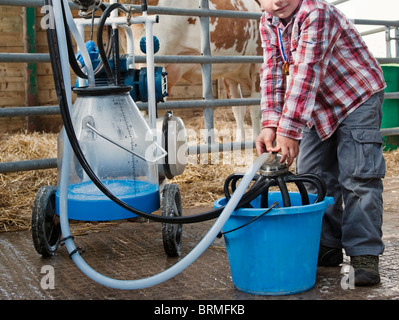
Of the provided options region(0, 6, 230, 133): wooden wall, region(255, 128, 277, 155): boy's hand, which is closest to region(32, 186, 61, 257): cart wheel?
region(255, 128, 277, 155): boy's hand

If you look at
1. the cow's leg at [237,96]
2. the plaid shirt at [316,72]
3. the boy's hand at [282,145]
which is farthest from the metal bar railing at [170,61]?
the boy's hand at [282,145]

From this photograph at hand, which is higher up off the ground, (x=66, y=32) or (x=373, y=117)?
(x=66, y=32)

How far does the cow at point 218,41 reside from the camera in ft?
12.8

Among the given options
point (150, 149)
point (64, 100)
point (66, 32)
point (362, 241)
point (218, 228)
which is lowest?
point (362, 241)

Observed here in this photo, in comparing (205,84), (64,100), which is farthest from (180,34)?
(64,100)

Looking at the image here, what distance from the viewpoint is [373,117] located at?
70.7 inches

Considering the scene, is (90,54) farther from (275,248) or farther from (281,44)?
(275,248)

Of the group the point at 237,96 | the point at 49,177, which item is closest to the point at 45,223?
the point at 49,177

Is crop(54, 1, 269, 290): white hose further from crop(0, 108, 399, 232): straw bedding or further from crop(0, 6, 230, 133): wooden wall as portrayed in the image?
crop(0, 6, 230, 133): wooden wall

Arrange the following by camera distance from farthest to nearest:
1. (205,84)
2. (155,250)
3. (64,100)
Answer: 1. (205,84)
2. (155,250)
3. (64,100)

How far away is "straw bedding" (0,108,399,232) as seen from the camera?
109 inches

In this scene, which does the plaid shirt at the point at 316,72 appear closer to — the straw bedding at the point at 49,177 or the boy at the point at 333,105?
the boy at the point at 333,105

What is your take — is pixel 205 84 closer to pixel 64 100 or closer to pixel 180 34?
pixel 180 34

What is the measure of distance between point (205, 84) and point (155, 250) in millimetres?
1794
